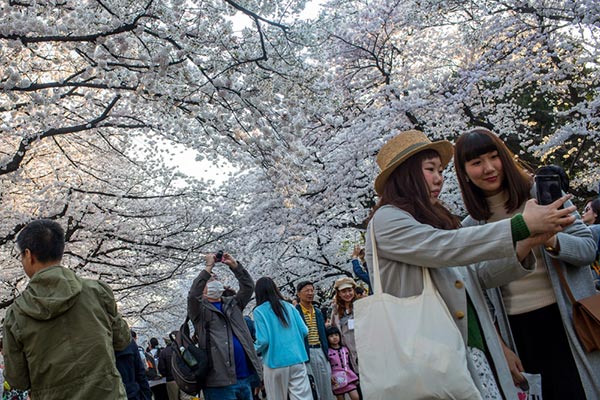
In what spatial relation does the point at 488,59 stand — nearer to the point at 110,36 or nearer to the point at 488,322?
the point at 110,36

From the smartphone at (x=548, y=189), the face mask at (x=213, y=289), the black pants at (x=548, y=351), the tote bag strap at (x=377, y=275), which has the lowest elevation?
the black pants at (x=548, y=351)

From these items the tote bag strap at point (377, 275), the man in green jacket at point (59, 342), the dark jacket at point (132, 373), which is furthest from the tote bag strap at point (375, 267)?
the dark jacket at point (132, 373)

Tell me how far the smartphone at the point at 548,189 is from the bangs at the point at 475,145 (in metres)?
0.45

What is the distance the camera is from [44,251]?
11.9 feet

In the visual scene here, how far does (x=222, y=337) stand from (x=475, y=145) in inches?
156

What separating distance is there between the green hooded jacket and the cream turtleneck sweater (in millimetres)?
2105

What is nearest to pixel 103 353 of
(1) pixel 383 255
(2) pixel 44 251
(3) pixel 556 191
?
(2) pixel 44 251

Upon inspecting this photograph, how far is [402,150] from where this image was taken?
2.65 metres

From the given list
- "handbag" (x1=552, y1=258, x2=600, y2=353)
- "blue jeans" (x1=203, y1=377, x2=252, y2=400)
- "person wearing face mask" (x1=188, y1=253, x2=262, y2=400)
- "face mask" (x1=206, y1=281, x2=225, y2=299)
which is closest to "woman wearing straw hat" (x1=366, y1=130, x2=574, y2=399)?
"handbag" (x1=552, y1=258, x2=600, y2=353)

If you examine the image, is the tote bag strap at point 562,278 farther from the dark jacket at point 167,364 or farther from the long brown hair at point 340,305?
the dark jacket at point 167,364

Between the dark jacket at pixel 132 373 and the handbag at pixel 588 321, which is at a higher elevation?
the dark jacket at pixel 132 373

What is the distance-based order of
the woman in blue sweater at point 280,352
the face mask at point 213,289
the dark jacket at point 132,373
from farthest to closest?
1. the woman in blue sweater at point 280,352
2. the face mask at point 213,289
3. the dark jacket at point 132,373

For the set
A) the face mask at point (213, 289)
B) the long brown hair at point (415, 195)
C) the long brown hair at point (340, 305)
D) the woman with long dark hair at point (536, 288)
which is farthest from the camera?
the long brown hair at point (340, 305)

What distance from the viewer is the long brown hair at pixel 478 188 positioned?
2.85 m
